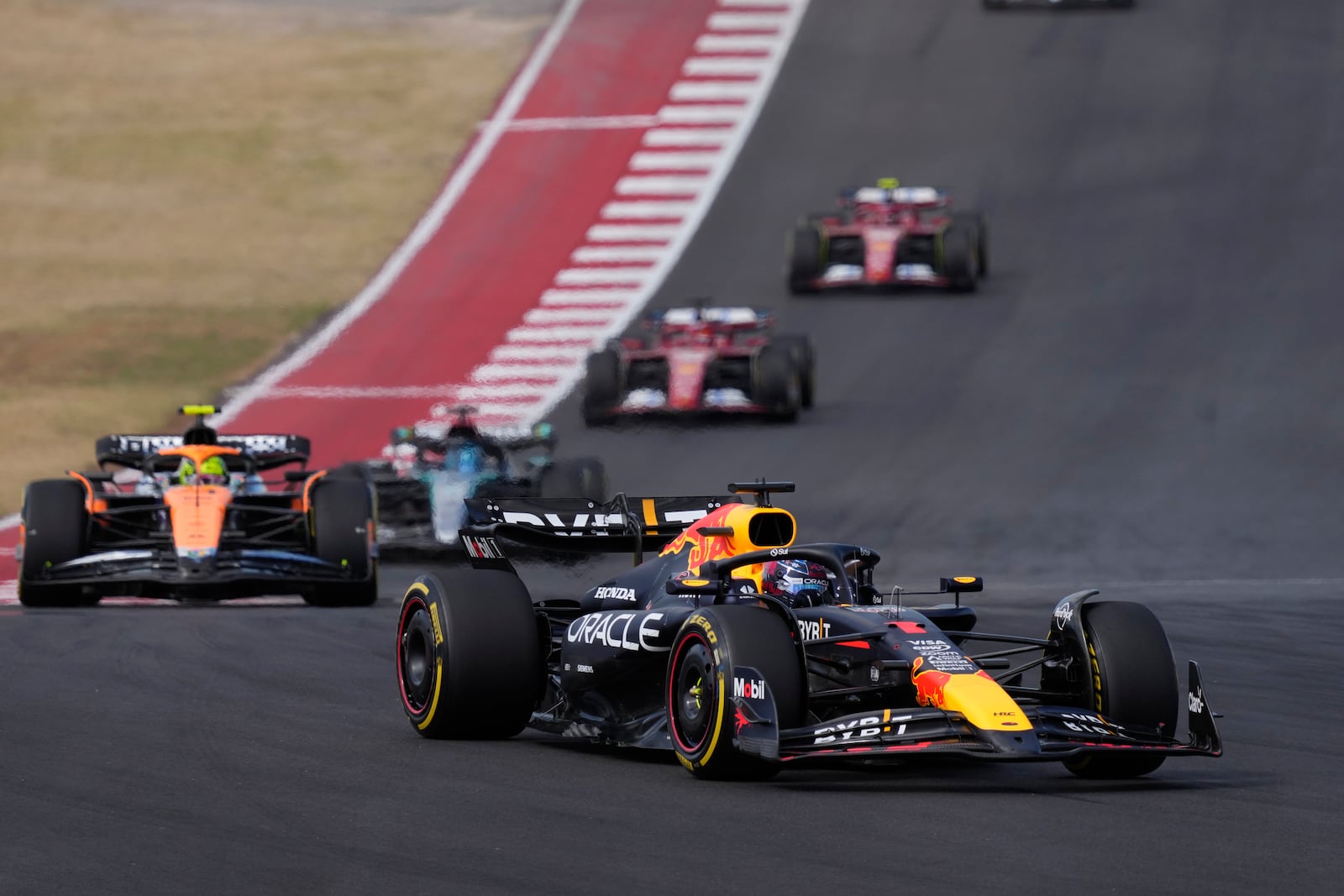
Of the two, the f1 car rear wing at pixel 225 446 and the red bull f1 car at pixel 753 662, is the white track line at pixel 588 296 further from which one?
the red bull f1 car at pixel 753 662

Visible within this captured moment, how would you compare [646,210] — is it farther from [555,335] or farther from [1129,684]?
[1129,684]

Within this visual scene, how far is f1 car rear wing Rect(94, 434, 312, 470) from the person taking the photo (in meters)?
21.5

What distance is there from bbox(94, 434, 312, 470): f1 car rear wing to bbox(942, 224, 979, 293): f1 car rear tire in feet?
51.6

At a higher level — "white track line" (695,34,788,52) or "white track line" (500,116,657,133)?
"white track line" (695,34,788,52)

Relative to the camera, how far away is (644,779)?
33.4 feet

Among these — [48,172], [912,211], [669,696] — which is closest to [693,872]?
[669,696]

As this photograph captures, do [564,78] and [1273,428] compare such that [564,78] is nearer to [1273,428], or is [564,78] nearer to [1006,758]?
[1273,428]

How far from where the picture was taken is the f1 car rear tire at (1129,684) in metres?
10.1

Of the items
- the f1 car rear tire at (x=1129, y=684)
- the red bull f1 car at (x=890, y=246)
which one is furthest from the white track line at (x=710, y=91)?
the f1 car rear tire at (x=1129, y=684)

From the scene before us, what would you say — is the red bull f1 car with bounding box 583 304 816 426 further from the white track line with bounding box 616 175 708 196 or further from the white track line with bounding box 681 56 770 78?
the white track line with bounding box 681 56 770 78

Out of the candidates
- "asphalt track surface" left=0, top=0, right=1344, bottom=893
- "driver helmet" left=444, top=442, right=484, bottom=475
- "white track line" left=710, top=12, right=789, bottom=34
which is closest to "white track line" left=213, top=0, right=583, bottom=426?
"white track line" left=710, top=12, right=789, bottom=34

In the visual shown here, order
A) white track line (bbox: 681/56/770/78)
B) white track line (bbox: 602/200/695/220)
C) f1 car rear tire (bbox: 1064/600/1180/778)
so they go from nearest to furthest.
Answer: f1 car rear tire (bbox: 1064/600/1180/778), white track line (bbox: 602/200/695/220), white track line (bbox: 681/56/770/78)

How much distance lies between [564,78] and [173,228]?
9055 mm

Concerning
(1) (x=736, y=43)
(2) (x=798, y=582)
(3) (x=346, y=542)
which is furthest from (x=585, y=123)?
(2) (x=798, y=582)
